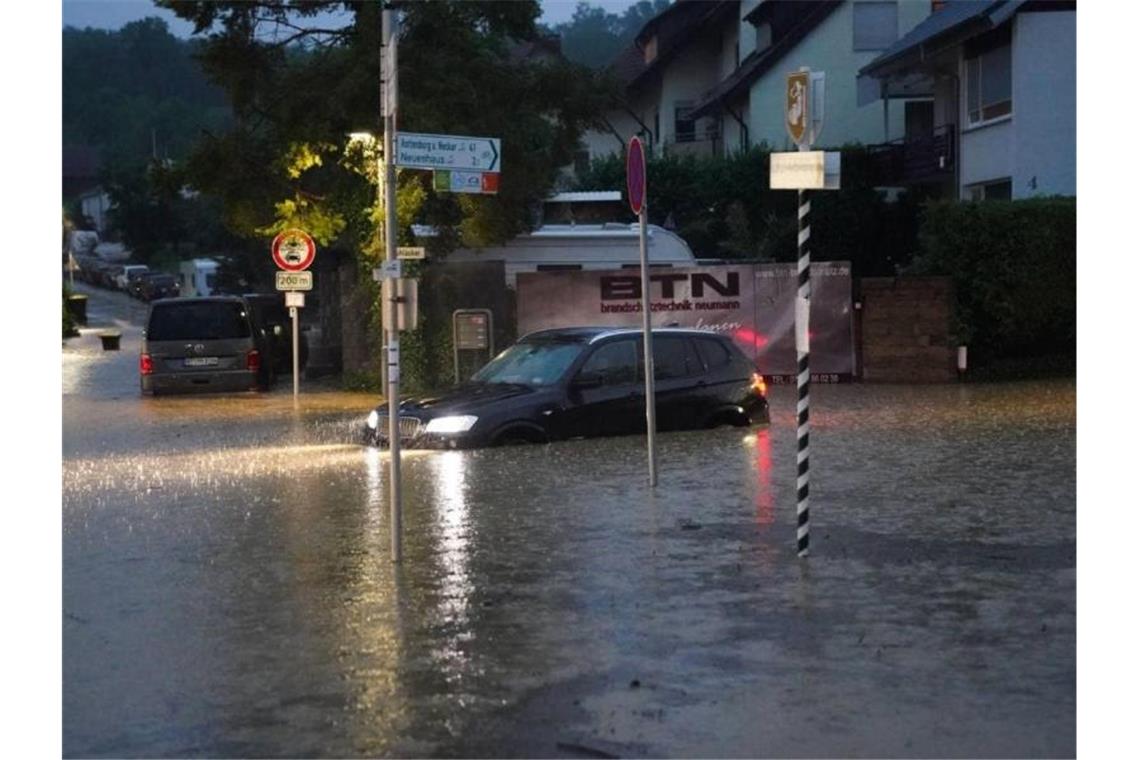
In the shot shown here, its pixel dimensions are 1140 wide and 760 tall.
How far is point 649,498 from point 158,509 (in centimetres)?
404

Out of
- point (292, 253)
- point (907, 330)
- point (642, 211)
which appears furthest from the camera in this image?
point (907, 330)

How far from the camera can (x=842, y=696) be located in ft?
25.7

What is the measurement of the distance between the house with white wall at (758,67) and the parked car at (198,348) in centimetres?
1456

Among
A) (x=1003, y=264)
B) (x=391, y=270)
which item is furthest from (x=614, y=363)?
(x=1003, y=264)

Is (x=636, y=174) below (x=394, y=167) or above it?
above

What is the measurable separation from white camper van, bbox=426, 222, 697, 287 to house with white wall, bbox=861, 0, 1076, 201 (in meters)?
6.74

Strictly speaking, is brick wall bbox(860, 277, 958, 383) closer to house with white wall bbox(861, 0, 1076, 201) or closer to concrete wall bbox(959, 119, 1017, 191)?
house with white wall bbox(861, 0, 1076, 201)

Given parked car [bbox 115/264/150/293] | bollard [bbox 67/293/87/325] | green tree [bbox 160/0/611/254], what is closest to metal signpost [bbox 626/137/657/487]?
green tree [bbox 160/0/611/254]

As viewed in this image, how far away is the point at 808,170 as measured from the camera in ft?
35.7

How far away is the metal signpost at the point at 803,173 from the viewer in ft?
35.6

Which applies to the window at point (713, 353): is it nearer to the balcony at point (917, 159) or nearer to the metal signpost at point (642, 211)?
the metal signpost at point (642, 211)

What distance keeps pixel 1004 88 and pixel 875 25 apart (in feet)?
35.8

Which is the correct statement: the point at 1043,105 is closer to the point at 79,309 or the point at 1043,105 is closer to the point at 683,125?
the point at 683,125

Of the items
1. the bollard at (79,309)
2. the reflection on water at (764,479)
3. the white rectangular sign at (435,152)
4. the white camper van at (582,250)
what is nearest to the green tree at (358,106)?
the white camper van at (582,250)
